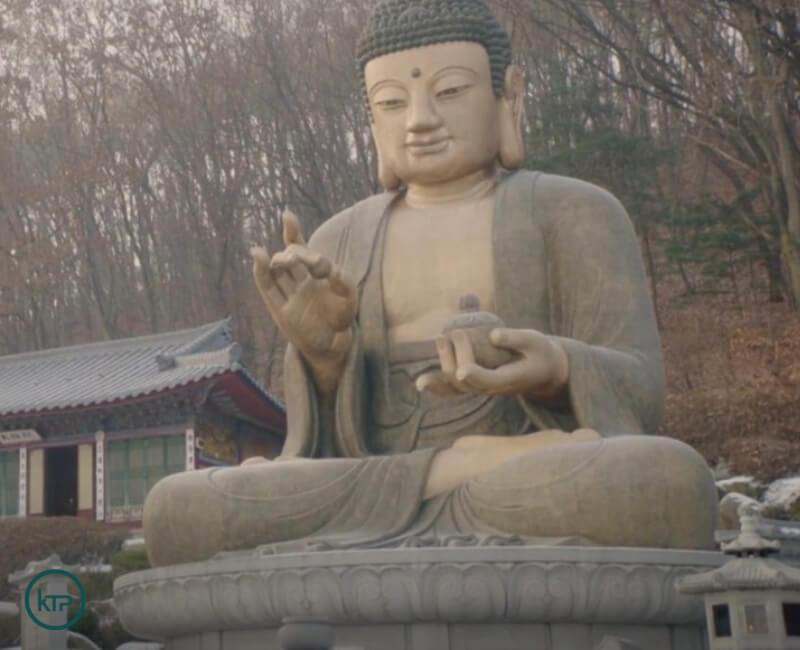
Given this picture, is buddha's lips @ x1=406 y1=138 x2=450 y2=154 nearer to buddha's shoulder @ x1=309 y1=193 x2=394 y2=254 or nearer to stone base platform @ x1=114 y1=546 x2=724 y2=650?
buddha's shoulder @ x1=309 y1=193 x2=394 y2=254

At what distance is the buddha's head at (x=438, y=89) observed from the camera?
6125mm

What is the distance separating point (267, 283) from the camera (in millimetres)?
5426

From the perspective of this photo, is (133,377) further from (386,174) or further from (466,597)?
(466,597)

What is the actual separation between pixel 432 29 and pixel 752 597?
309cm

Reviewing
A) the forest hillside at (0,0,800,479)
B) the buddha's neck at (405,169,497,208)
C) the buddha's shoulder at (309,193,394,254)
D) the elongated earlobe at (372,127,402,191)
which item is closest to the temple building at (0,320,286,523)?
the forest hillside at (0,0,800,479)

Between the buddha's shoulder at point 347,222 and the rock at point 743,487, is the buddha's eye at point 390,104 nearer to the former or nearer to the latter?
the buddha's shoulder at point 347,222

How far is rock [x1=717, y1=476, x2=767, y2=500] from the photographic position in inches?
523

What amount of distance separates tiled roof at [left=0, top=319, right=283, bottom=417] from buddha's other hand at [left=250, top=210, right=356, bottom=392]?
11.7 m

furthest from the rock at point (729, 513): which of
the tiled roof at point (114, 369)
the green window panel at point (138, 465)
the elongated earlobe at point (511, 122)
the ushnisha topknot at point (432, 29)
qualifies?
the green window panel at point (138, 465)

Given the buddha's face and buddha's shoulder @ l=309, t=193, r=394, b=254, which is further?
buddha's shoulder @ l=309, t=193, r=394, b=254

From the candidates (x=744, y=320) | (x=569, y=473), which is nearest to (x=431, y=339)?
(x=569, y=473)

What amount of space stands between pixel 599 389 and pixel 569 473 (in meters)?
0.50

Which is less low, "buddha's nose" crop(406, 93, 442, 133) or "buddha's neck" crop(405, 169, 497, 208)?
"buddha's nose" crop(406, 93, 442, 133)

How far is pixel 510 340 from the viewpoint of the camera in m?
5.10
